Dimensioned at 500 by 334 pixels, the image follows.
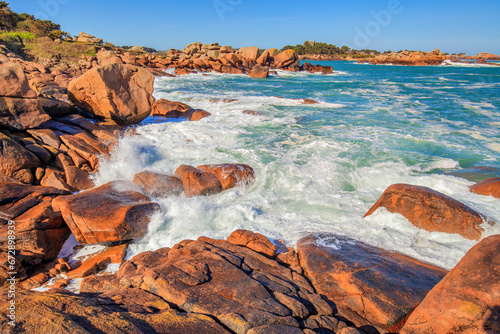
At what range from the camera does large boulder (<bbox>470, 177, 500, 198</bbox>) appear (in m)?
6.87

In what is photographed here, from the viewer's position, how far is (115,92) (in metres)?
10.9

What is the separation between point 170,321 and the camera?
8.78 feet

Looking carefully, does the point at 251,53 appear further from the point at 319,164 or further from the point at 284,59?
the point at 319,164

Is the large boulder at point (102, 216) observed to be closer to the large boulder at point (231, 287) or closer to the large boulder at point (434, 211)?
the large boulder at point (231, 287)

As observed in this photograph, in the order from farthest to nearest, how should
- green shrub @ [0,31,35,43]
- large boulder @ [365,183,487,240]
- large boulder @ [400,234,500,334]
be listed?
green shrub @ [0,31,35,43], large boulder @ [365,183,487,240], large boulder @ [400,234,500,334]

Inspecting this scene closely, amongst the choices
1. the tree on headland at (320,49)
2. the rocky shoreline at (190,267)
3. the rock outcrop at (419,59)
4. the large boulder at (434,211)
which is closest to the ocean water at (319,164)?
the large boulder at (434,211)

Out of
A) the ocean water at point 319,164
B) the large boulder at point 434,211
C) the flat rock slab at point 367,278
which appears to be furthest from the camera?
the ocean water at point 319,164

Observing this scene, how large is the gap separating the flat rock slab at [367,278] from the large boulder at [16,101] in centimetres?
822

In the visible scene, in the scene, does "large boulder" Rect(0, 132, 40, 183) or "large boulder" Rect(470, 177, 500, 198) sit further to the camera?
"large boulder" Rect(470, 177, 500, 198)

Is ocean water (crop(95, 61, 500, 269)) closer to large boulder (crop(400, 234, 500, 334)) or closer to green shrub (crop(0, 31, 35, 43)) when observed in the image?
large boulder (crop(400, 234, 500, 334))

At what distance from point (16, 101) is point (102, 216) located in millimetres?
5228

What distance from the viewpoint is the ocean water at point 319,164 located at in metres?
5.68

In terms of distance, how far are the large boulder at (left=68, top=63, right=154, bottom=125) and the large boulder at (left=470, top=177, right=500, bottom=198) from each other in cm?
1161

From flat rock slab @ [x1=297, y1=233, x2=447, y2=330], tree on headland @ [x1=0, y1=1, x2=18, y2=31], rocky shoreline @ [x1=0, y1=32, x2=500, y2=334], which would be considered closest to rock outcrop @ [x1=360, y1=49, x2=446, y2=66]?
rocky shoreline @ [x1=0, y1=32, x2=500, y2=334]
